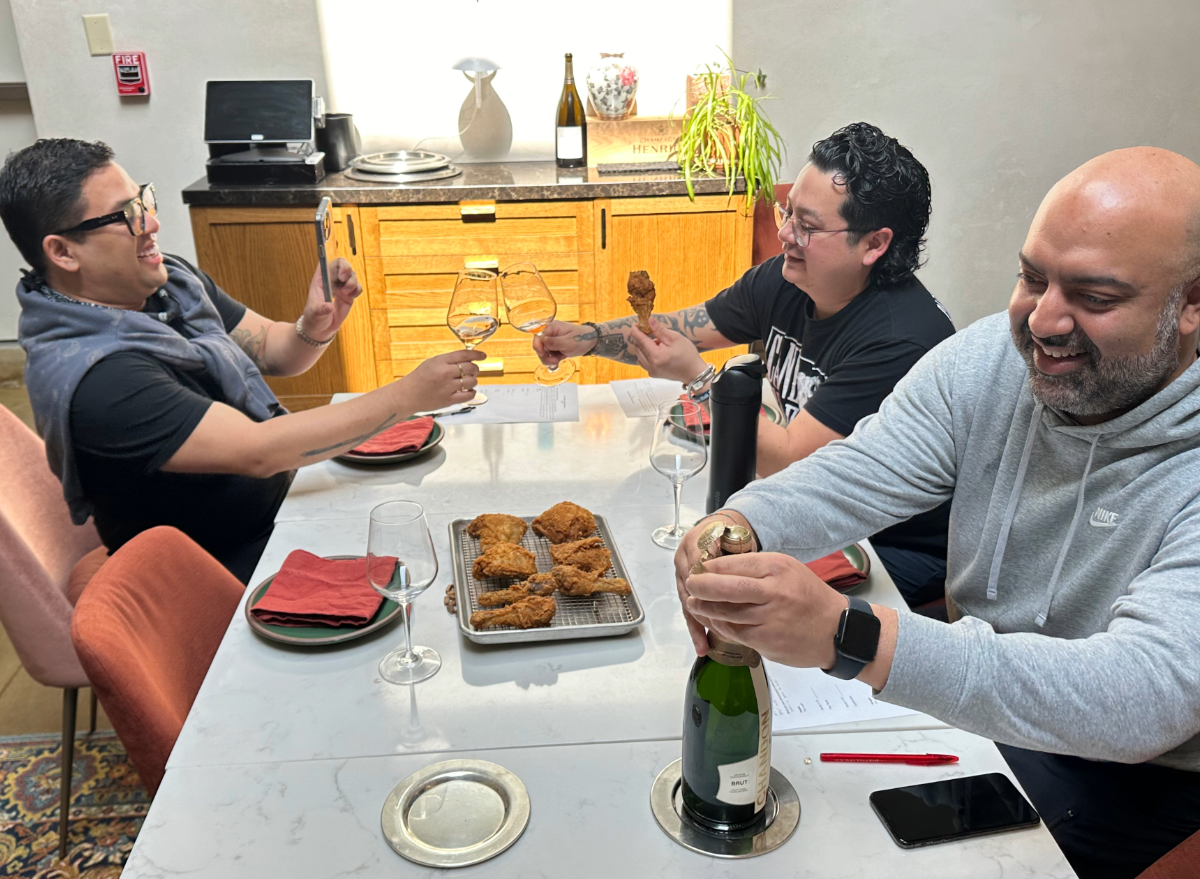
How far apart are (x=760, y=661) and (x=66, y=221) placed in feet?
5.21

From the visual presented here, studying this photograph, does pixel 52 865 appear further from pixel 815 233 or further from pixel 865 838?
Answer: pixel 815 233

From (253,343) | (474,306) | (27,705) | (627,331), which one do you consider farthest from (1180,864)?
(27,705)

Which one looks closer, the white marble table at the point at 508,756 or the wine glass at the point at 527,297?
the white marble table at the point at 508,756

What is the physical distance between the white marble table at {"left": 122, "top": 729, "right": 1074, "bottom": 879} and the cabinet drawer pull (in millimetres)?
2672

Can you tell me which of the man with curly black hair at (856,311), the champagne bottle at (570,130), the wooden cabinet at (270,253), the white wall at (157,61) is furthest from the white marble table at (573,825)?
the white wall at (157,61)

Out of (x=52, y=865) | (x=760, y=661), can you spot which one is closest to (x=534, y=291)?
(x=760, y=661)

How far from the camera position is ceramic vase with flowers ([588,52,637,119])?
3639 millimetres

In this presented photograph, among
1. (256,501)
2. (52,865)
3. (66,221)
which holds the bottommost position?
(52,865)

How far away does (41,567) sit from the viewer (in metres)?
1.72

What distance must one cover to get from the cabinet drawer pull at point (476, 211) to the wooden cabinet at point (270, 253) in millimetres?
382

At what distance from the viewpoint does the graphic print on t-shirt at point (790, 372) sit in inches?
86.1

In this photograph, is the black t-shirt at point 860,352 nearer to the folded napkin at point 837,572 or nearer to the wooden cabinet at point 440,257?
the folded napkin at point 837,572

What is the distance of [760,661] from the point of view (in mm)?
1047

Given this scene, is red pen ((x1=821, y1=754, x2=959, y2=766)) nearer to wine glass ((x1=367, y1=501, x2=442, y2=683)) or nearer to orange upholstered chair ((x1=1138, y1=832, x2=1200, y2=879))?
orange upholstered chair ((x1=1138, y1=832, x2=1200, y2=879))
